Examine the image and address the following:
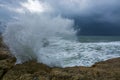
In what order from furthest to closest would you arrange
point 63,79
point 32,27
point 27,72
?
point 32,27
point 27,72
point 63,79

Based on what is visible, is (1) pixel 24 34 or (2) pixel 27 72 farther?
(1) pixel 24 34

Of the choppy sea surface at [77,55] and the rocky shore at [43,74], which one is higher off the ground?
the choppy sea surface at [77,55]

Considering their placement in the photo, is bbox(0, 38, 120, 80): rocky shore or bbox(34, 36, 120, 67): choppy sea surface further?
bbox(34, 36, 120, 67): choppy sea surface

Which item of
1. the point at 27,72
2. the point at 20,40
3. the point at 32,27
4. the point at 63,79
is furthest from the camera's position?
the point at 32,27

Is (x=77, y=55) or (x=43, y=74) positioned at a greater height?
(x=77, y=55)

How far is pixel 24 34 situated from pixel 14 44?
24.6 inches

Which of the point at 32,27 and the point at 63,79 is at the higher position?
the point at 32,27

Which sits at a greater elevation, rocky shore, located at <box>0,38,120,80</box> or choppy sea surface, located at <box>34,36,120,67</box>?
choppy sea surface, located at <box>34,36,120,67</box>

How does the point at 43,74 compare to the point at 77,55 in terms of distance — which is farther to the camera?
the point at 77,55

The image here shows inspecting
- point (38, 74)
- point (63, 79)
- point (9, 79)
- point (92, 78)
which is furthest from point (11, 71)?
point (92, 78)

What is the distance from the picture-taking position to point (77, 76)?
5574 millimetres

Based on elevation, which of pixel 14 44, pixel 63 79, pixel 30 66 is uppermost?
pixel 14 44

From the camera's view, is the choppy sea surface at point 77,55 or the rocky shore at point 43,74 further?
the choppy sea surface at point 77,55

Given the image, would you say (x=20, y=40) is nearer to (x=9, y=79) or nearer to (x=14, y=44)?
(x=14, y=44)
